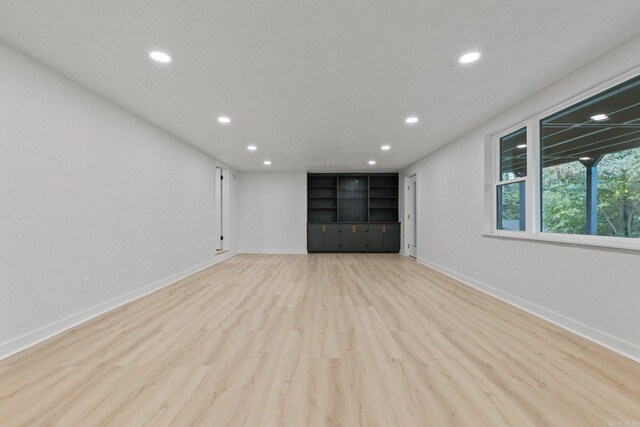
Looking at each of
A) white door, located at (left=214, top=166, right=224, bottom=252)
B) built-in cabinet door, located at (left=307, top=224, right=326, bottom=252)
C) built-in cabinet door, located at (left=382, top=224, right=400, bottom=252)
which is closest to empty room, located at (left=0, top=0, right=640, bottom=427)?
white door, located at (left=214, top=166, right=224, bottom=252)

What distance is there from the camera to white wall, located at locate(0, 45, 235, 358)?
6.88ft

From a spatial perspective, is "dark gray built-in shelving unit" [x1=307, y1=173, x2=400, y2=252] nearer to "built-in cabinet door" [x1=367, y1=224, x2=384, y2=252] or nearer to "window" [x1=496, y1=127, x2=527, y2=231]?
"built-in cabinet door" [x1=367, y1=224, x2=384, y2=252]

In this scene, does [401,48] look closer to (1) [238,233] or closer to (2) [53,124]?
(2) [53,124]

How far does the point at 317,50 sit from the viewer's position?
2.14 m

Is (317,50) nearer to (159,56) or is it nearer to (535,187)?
(159,56)

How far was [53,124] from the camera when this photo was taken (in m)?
2.43

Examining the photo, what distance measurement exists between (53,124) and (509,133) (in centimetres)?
509

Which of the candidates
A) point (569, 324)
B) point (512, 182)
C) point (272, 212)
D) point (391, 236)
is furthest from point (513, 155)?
point (272, 212)

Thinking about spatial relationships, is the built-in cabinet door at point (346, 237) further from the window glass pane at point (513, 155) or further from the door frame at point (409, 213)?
the window glass pane at point (513, 155)

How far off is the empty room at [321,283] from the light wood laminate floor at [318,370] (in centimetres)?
2

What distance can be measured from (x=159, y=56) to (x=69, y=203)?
167 centimetres

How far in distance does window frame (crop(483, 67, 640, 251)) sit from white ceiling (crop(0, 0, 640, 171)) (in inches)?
11.6

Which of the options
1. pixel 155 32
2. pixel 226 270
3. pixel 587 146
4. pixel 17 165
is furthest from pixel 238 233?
pixel 587 146

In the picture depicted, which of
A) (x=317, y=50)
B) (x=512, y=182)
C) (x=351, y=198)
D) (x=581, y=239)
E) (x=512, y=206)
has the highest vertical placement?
(x=317, y=50)
